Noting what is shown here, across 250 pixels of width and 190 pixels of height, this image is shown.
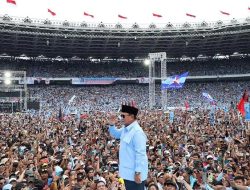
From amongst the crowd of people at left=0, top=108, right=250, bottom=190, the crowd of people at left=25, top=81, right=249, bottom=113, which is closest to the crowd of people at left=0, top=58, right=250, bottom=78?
the crowd of people at left=25, top=81, right=249, bottom=113

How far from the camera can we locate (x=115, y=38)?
169 feet

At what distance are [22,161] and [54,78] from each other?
50889 mm

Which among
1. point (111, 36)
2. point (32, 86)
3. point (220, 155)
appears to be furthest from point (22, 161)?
point (32, 86)

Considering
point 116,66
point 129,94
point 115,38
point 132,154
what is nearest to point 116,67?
point 116,66

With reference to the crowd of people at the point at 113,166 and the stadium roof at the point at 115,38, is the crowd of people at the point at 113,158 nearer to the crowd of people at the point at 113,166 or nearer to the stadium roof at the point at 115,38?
the crowd of people at the point at 113,166

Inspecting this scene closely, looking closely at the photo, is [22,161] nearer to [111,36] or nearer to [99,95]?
[111,36]

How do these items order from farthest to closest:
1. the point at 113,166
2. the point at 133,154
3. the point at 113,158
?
the point at 113,158, the point at 113,166, the point at 133,154

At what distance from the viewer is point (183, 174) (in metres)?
7.93

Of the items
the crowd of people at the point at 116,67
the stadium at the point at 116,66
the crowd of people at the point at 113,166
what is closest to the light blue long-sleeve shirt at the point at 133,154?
the crowd of people at the point at 113,166

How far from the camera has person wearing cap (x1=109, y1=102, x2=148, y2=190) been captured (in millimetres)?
4848

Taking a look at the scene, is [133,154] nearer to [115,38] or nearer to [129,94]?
[115,38]

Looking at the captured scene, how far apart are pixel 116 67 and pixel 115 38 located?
1196cm

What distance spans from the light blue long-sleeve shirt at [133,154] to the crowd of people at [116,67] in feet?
183

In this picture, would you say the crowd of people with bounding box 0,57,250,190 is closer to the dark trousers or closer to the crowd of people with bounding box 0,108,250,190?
the crowd of people with bounding box 0,108,250,190
